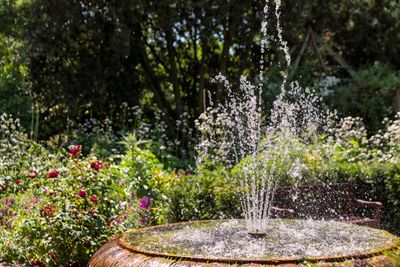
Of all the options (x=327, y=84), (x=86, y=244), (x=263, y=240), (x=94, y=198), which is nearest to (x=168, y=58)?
(x=327, y=84)

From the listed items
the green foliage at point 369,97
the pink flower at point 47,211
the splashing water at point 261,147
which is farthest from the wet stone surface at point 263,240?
the green foliage at point 369,97

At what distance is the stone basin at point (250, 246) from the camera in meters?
2.79

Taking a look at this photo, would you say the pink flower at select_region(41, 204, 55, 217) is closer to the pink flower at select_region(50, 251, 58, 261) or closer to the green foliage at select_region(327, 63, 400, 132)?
the pink flower at select_region(50, 251, 58, 261)

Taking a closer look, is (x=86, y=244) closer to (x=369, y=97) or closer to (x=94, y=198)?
(x=94, y=198)

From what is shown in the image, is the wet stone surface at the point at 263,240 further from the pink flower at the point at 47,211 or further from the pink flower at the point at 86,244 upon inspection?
the pink flower at the point at 47,211

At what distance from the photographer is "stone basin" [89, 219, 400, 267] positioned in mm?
2786

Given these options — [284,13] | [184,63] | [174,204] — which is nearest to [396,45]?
[284,13]

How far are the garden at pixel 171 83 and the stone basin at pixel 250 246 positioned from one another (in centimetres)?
214

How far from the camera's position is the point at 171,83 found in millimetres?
12336

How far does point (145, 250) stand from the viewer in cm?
308

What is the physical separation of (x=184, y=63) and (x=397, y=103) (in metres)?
3.97

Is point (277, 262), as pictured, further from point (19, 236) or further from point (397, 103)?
point (397, 103)

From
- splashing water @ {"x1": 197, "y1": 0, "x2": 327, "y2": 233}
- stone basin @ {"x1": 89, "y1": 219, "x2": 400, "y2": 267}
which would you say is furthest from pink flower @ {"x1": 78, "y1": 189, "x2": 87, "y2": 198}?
splashing water @ {"x1": 197, "y1": 0, "x2": 327, "y2": 233}

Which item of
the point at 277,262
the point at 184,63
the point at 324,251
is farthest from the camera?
the point at 184,63
